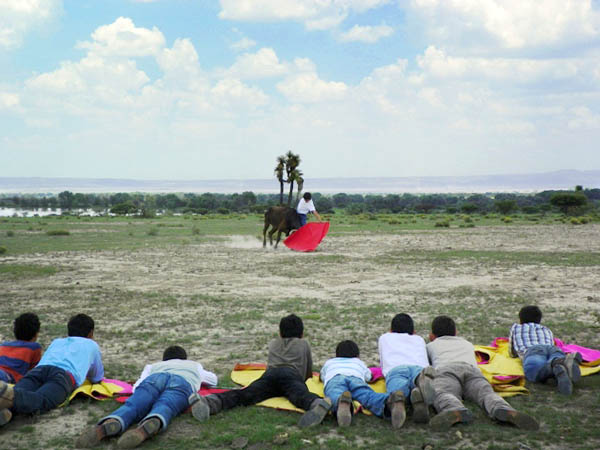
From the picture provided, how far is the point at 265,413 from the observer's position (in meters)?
6.27

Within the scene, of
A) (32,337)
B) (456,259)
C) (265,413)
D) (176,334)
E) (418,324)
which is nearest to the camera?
(265,413)

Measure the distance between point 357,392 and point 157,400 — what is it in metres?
2.10

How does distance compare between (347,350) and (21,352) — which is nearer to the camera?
(21,352)

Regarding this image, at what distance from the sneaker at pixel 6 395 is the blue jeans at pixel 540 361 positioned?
229 inches

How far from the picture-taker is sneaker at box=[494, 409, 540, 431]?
222 inches

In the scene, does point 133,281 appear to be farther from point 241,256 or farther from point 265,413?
point 265,413

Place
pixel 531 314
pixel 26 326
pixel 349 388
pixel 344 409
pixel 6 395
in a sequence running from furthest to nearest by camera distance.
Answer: pixel 531 314
pixel 26 326
pixel 349 388
pixel 344 409
pixel 6 395

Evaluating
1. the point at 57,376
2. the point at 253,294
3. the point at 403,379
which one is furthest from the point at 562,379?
the point at 253,294

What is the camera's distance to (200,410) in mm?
5953

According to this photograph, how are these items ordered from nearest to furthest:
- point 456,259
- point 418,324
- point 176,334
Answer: point 176,334
point 418,324
point 456,259

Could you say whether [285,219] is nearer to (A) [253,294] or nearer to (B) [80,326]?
(A) [253,294]

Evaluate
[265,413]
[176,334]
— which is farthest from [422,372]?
[176,334]

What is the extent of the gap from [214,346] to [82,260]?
1378cm

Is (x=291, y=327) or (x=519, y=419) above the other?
(x=291, y=327)
